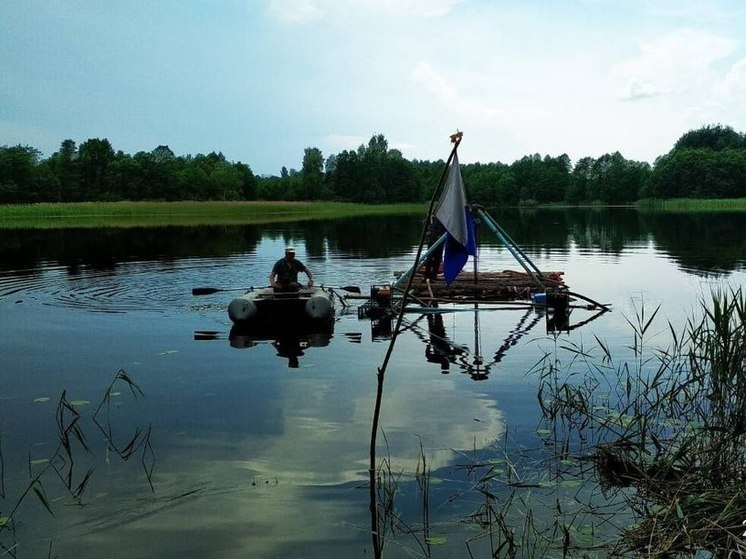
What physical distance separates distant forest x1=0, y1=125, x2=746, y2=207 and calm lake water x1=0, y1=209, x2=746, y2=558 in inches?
3360

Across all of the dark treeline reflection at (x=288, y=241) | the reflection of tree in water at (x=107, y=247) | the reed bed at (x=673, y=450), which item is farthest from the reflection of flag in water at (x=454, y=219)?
the reflection of tree in water at (x=107, y=247)

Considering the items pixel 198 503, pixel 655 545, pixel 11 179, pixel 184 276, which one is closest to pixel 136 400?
pixel 198 503

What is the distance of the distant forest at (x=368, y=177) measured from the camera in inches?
4875

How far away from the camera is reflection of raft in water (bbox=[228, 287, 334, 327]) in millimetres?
16281

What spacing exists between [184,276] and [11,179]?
98.2m

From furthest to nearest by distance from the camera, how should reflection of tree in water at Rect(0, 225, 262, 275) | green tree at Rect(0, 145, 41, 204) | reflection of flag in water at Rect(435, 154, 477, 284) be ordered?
green tree at Rect(0, 145, 41, 204) → reflection of tree in water at Rect(0, 225, 262, 275) → reflection of flag in water at Rect(435, 154, 477, 284)

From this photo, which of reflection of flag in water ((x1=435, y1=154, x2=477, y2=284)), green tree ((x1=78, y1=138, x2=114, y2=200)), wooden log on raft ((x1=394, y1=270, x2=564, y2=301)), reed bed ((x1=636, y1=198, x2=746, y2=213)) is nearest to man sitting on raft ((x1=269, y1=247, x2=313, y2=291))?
wooden log on raft ((x1=394, y1=270, x2=564, y2=301))

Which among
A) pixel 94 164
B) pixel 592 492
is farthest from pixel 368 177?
pixel 592 492

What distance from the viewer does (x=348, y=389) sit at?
11.5 meters

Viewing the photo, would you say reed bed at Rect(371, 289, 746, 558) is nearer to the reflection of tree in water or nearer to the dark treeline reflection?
the dark treeline reflection

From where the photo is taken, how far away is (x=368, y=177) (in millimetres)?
163750

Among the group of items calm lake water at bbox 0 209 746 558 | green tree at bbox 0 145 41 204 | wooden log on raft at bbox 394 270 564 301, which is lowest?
calm lake water at bbox 0 209 746 558

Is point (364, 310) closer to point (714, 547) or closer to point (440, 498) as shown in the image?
point (440, 498)

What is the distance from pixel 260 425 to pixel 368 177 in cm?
15643
